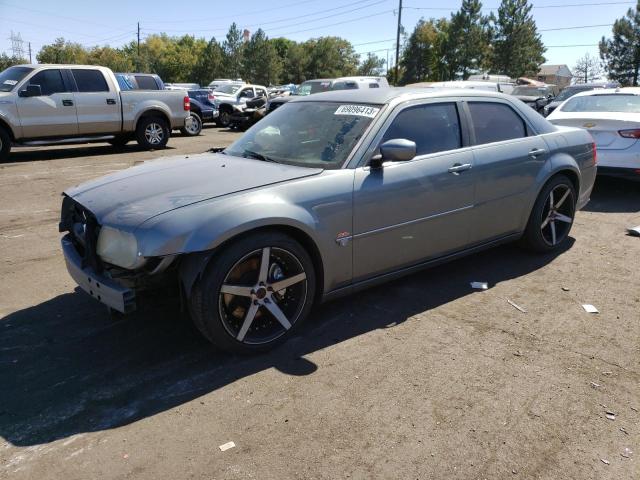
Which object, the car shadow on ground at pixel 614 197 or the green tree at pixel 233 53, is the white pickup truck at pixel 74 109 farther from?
the green tree at pixel 233 53

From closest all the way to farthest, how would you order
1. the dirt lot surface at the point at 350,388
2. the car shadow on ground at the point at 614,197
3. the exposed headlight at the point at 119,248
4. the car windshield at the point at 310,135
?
the dirt lot surface at the point at 350,388
the exposed headlight at the point at 119,248
the car windshield at the point at 310,135
the car shadow on ground at the point at 614,197

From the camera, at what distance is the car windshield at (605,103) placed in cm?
834

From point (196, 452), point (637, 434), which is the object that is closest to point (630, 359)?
point (637, 434)

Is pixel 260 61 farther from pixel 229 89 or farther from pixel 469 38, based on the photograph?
pixel 229 89

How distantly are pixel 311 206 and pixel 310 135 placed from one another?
892 millimetres

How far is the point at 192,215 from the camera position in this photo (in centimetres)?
307

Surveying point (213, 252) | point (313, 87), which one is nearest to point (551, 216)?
point (213, 252)

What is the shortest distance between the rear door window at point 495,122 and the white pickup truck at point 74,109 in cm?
1007

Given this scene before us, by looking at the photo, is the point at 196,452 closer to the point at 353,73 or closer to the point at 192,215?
the point at 192,215

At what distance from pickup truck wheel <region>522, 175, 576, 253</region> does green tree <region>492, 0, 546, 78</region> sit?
65.6m

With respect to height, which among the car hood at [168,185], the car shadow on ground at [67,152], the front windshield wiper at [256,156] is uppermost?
the front windshield wiper at [256,156]

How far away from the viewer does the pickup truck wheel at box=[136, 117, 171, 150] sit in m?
13.1

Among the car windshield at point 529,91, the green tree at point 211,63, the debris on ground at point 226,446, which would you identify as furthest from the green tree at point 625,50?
the debris on ground at point 226,446

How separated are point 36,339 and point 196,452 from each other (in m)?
1.74
